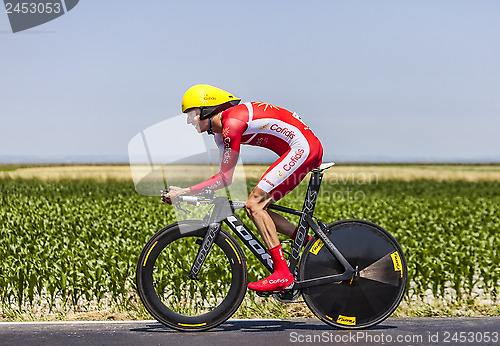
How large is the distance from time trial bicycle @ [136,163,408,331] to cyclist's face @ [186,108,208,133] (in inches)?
24.4

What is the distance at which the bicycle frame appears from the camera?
5.96 m

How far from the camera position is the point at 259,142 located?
6.03 meters

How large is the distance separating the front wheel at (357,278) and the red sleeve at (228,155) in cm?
106

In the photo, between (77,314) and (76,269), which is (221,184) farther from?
(76,269)

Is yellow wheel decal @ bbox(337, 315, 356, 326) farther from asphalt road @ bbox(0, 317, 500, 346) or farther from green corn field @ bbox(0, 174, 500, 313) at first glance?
green corn field @ bbox(0, 174, 500, 313)

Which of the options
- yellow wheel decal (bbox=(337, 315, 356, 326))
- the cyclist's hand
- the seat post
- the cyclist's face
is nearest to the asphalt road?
yellow wheel decal (bbox=(337, 315, 356, 326))

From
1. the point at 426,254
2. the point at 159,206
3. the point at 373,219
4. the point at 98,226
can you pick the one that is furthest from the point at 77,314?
the point at 159,206

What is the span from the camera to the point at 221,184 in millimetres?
5832

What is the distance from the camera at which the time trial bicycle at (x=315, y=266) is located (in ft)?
19.5

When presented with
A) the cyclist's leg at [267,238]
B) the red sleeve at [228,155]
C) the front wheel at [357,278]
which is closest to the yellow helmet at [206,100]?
the red sleeve at [228,155]

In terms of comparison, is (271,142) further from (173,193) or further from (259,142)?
(173,193)

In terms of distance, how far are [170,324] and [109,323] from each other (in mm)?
852

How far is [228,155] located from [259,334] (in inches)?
66.9

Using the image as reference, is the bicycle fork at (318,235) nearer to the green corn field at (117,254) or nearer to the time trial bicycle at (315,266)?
the time trial bicycle at (315,266)
